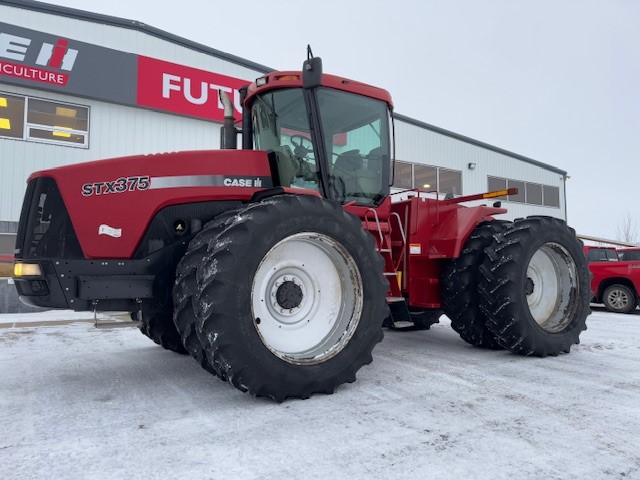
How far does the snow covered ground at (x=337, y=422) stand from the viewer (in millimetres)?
2004

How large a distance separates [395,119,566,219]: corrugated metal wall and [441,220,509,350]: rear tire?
11.6 metres

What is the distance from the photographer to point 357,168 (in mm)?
4199

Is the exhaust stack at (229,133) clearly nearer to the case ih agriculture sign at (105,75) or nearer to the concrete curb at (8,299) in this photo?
the concrete curb at (8,299)

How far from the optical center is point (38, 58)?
33.0 ft

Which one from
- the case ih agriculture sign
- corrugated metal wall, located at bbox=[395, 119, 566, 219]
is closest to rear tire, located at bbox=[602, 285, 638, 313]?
corrugated metal wall, located at bbox=[395, 119, 566, 219]

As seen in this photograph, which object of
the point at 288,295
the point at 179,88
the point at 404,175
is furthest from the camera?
the point at 404,175

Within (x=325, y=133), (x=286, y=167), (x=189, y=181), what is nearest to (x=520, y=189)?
(x=325, y=133)

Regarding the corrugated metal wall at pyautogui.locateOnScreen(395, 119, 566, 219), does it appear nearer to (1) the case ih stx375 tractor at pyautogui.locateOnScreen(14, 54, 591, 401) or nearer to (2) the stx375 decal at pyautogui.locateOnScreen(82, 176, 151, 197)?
(1) the case ih stx375 tractor at pyautogui.locateOnScreen(14, 54, 591, 401)

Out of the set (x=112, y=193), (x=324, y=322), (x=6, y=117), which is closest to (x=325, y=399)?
(x=324, y=322)

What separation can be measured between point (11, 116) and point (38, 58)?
139cm

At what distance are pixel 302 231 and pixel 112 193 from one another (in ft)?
4.46

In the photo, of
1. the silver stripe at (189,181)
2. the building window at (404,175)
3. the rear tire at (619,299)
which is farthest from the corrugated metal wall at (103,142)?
the rear tire at (619,299)

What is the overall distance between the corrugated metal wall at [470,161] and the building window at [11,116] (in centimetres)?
1076

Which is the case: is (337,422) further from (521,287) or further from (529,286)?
(529,286)
